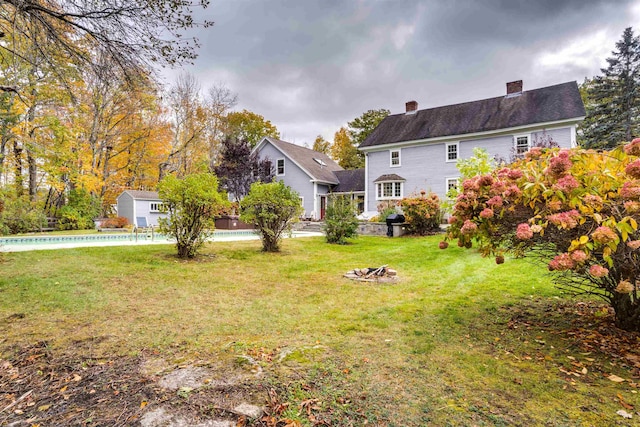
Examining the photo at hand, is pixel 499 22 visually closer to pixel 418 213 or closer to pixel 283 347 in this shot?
pixel 418 213

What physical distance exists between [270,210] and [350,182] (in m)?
15.2

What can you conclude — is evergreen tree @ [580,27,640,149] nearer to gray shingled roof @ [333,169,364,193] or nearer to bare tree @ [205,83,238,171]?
gray shingled roof @ [333,169,364,193]

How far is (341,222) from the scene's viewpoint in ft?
38.5

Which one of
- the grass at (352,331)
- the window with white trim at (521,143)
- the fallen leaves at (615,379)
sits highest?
the window with white trim at (521,143)

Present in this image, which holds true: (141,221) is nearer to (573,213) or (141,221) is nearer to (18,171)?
(18,171)

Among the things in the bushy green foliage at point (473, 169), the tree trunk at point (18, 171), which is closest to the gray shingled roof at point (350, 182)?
the bushy green foliage at point (473, 169)

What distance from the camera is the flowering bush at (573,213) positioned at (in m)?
2.45

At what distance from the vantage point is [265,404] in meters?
2.17

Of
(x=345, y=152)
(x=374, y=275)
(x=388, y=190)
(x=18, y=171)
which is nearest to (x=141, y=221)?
(x=18, y=171)

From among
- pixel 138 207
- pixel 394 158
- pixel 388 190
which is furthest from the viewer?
pixel 394 158

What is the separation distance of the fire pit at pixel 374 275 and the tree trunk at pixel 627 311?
3.34 metres

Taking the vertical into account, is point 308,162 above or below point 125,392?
above

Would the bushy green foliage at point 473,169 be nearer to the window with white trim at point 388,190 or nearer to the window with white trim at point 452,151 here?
the window with white trim at point 452,151

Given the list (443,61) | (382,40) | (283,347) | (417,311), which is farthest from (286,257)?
(443,61)
